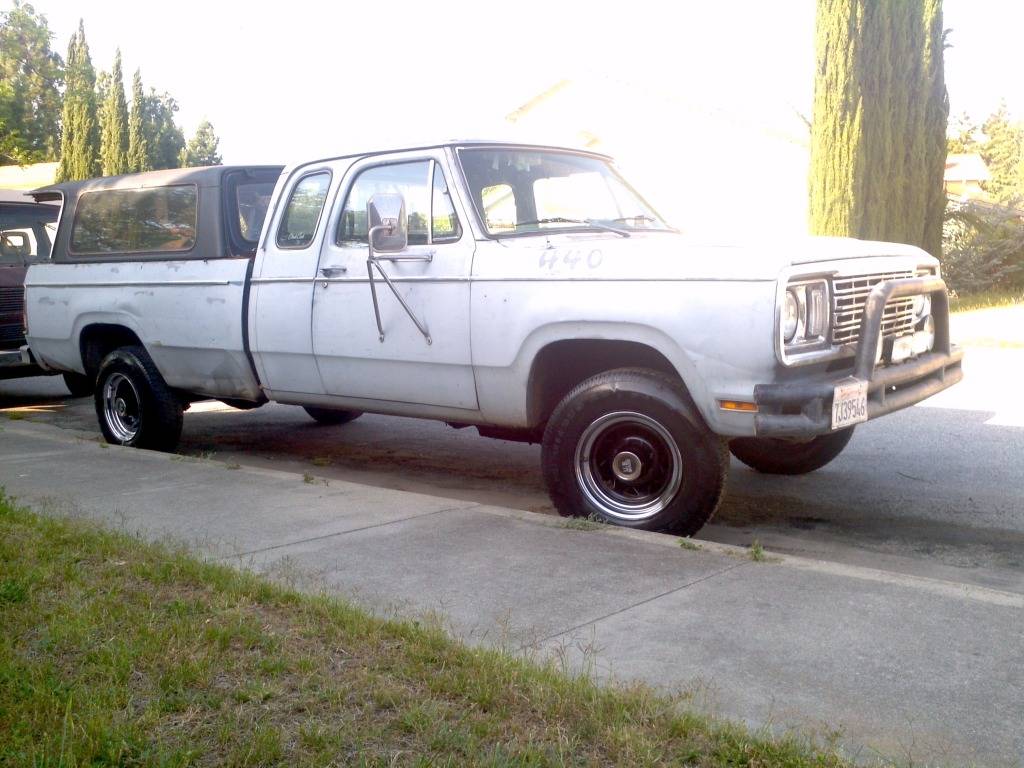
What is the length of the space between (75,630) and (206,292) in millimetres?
3893

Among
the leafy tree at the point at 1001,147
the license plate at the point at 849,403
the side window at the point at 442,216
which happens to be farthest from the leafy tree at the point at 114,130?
the leafy tree at the point at 1001,147

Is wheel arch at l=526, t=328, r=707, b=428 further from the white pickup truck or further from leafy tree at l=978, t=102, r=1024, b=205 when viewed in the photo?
leafy tree at l=978, t=102, r=1024, b=205

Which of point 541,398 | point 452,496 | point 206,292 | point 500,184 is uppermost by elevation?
point 500,184

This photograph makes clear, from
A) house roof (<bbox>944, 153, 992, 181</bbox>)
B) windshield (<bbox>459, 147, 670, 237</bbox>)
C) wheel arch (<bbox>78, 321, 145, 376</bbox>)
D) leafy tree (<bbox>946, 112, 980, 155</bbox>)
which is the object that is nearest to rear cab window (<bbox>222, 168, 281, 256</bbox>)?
wheel arch (<bbox>78, 321, 145, 376</bbox>)

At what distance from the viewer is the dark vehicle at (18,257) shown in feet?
34.5

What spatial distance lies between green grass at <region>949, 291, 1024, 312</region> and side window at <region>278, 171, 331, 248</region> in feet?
42.9

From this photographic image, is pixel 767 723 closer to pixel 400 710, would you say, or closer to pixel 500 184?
pixel 400 710

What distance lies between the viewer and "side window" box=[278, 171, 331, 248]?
22.2 ft

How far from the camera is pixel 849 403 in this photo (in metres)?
4.80

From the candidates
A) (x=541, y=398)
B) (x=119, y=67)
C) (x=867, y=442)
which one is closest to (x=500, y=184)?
(x=541, y=398)

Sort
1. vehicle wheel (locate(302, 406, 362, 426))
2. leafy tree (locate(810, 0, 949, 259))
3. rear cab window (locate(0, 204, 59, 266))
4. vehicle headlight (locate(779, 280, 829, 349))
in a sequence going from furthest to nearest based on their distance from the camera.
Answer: leafy tree (locate(810, 0, 949, 259)), rear cab window (locate(0, 204, 59, 266)), vehicle wheel (locate(302, 406, 362, 426)), vehicle headlight (locate(779, 280, 829, 349))

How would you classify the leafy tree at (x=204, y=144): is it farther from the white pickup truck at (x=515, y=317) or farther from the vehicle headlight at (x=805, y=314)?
the vehicle headlight at (x=805, y=314)

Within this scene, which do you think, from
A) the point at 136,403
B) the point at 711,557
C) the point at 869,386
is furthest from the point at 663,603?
the point at 136,403

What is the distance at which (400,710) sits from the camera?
3186 mm
